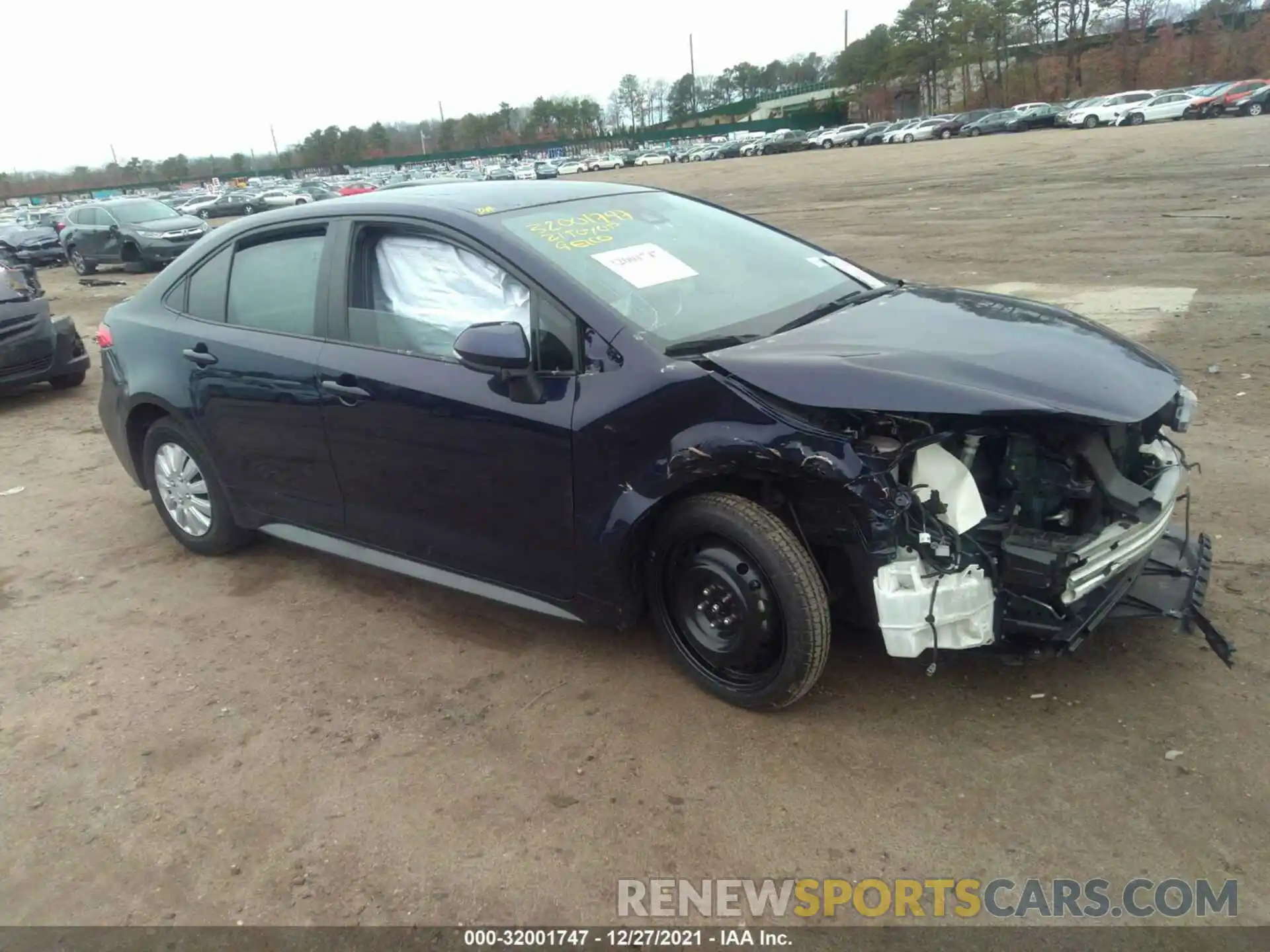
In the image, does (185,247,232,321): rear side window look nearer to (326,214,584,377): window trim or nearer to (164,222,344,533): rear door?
(164,222,344,533): rear door

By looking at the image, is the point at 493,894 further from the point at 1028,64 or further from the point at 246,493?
the point at 1028,64

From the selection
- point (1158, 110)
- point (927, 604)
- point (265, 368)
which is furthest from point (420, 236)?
point (1158, 110)

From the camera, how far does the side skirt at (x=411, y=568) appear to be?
12.0 feet

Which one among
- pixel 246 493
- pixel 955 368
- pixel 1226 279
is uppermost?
pixel 955 368

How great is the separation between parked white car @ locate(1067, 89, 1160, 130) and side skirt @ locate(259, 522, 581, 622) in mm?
50444

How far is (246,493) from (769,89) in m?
121

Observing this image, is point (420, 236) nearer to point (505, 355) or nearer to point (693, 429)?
point (505, 355)

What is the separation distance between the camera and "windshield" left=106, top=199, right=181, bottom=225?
21.0 meters

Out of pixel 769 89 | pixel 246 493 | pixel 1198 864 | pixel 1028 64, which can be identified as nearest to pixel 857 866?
pixel 1198 864

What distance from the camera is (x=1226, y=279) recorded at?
9.53 meters

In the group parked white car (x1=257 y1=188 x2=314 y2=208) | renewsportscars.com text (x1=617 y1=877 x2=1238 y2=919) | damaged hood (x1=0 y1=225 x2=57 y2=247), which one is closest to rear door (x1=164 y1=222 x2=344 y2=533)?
renewsportscars.com text (x1=617 y1=877 x2=1238 y2=919)

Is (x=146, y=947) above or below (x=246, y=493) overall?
below

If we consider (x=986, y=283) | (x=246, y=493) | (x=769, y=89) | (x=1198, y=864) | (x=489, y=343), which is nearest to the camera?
(x=1198, y=864)

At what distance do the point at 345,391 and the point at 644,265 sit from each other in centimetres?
130
